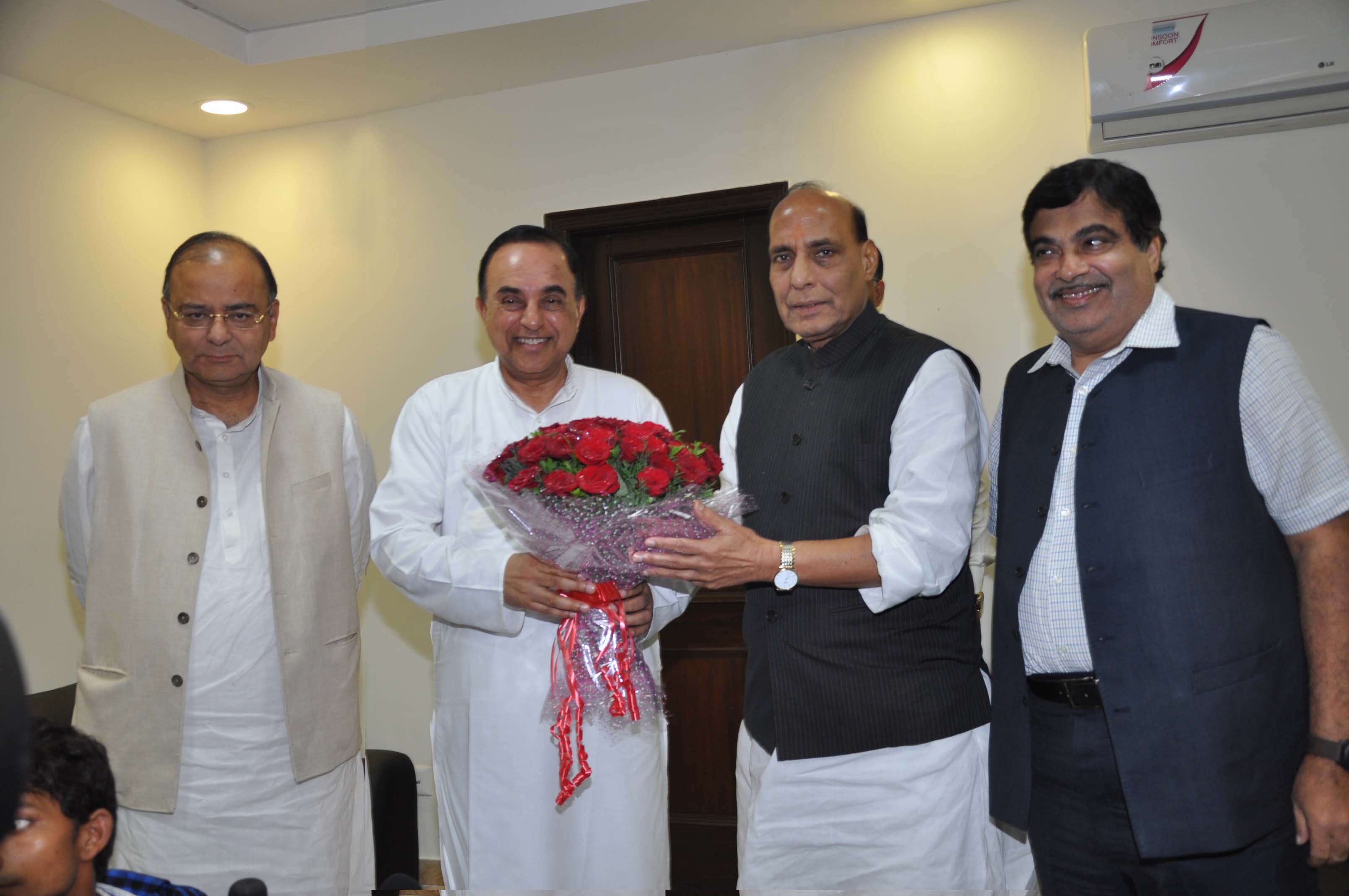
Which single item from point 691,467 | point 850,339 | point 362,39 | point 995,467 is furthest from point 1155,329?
point 362,39

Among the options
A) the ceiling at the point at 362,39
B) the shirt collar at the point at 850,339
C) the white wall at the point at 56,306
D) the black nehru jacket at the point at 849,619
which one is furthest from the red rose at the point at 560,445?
the white wall at the point at 56,306

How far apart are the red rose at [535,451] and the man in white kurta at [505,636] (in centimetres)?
28

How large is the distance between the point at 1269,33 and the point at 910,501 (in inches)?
113

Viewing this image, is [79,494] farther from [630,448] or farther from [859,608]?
[859,608]

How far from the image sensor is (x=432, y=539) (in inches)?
89.6

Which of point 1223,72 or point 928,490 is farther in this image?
point 1223,72

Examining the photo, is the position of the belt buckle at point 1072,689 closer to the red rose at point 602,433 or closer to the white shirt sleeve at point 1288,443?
the white shirt sleeve at point 1288,443

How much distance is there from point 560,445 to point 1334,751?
1.48 m

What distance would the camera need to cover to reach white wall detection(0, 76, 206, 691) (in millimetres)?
4195

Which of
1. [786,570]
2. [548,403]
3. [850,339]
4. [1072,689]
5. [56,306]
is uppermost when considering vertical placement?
[56,306]

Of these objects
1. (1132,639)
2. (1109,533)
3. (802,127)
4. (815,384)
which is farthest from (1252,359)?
(802,127)

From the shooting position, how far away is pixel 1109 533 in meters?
1.84

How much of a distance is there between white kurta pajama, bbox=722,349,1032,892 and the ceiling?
251 centimetres

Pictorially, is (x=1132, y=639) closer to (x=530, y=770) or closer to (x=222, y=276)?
(x=530, y=770)
